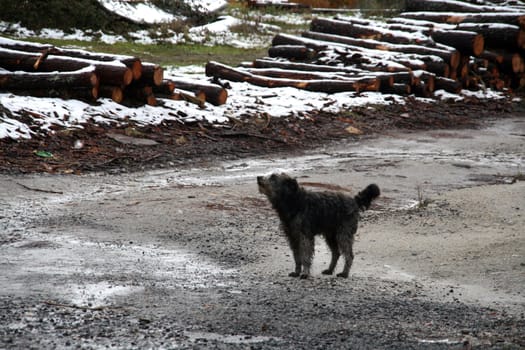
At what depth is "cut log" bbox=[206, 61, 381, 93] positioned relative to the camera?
2006 centimetres

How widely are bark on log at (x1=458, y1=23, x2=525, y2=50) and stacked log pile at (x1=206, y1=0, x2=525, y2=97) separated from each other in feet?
0.09

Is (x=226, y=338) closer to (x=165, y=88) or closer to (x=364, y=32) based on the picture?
(x=165, y=88)

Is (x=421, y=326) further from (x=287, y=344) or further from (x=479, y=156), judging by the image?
(x=479, y=156)

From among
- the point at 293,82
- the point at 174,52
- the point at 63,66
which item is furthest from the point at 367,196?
the point at 174,52

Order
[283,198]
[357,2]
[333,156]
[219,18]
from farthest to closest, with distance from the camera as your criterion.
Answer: [357,2] → [219,18] → [333,156] → [283,198]

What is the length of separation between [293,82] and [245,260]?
476 inches

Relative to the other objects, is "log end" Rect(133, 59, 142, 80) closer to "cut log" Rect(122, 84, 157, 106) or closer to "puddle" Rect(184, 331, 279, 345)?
"cut log" Rect(122, 84, 157, 106)

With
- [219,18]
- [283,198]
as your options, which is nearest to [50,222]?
[283,198]

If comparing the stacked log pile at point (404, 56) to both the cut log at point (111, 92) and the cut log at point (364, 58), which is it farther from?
the cut log at point (111, 92)

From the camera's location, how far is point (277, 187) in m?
7.70

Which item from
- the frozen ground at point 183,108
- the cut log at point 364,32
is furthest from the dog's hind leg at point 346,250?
the cut log at point 364,32

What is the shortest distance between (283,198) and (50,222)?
3.42 metres

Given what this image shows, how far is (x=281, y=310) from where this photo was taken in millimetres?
6617

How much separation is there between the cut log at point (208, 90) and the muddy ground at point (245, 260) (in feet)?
9.86
